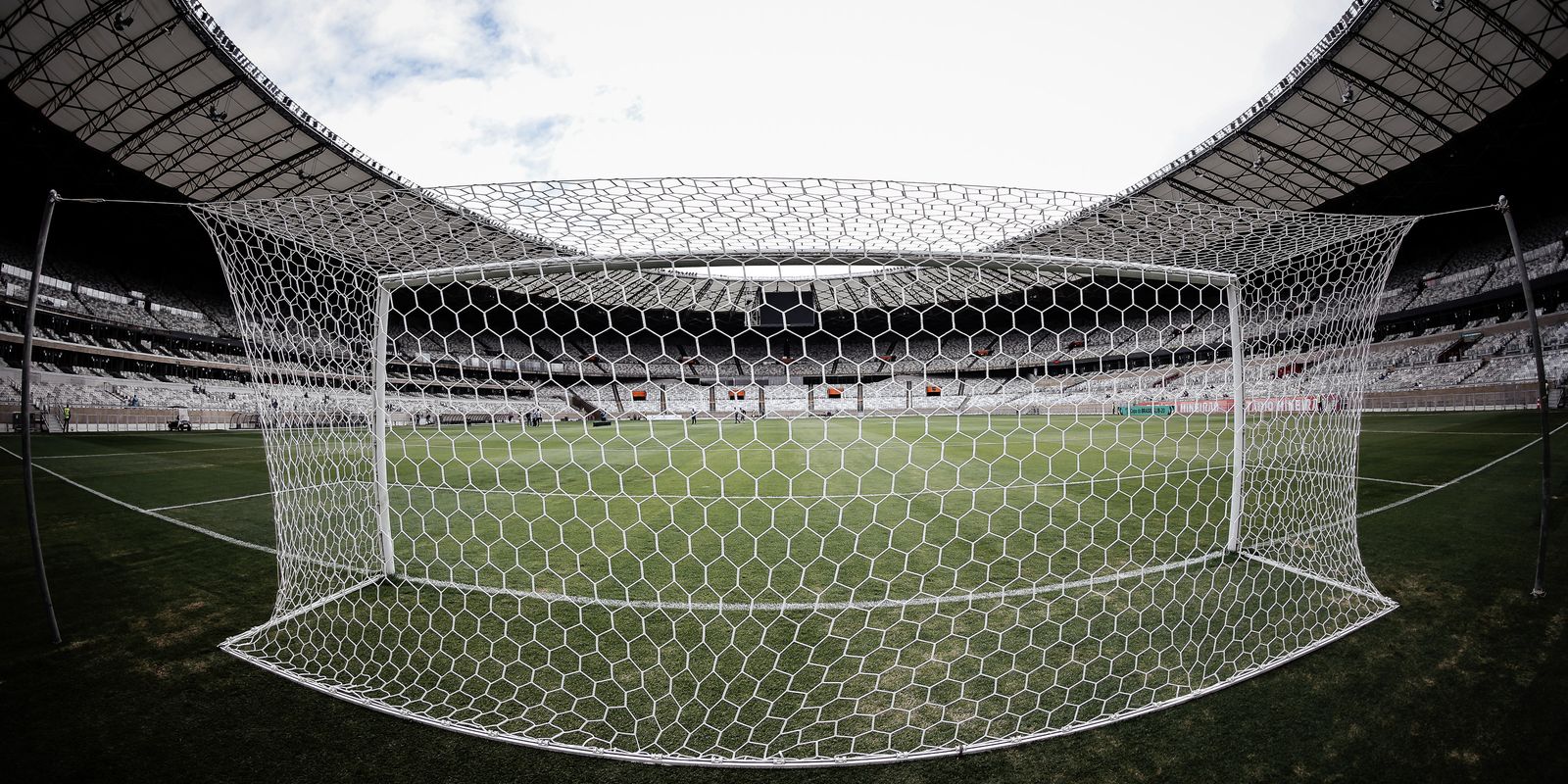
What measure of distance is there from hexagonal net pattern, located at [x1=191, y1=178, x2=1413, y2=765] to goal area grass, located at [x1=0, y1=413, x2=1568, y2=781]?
2.7 inches

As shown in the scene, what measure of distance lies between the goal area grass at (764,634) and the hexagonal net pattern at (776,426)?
0.07 meters

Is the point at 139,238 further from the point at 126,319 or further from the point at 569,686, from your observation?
the point at 569,686

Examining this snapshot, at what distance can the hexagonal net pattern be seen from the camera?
1915mm

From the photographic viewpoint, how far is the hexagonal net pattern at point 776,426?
6.28ft

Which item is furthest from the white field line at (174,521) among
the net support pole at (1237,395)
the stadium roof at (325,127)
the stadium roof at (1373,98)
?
the stadium roof at (1373,98)

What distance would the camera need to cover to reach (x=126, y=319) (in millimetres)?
24062

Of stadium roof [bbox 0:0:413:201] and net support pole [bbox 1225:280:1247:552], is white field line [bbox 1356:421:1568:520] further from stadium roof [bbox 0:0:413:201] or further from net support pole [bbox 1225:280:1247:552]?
stadium roof [bbox 0:0:413:201]

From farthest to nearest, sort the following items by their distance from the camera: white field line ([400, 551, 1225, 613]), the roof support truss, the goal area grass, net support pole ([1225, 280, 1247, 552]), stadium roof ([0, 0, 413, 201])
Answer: the roof support truss
stadium roof ([0, 0, 413, 201])
net support pole ([1225, 280, 1247, 552])
white field line ([400, 551, 1225, 613])
the goal area grass

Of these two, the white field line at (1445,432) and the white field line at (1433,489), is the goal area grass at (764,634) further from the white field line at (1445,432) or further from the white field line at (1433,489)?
the white field line at (1445,432)

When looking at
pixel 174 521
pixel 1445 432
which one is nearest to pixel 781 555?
pixel 174 521

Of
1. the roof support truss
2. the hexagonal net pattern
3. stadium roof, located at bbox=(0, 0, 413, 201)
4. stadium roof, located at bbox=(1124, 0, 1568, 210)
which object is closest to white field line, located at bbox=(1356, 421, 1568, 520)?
the hexagonal net pattern

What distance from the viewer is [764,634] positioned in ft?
7.51

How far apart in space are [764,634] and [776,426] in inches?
37.9

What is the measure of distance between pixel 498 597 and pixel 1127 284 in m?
3.43
